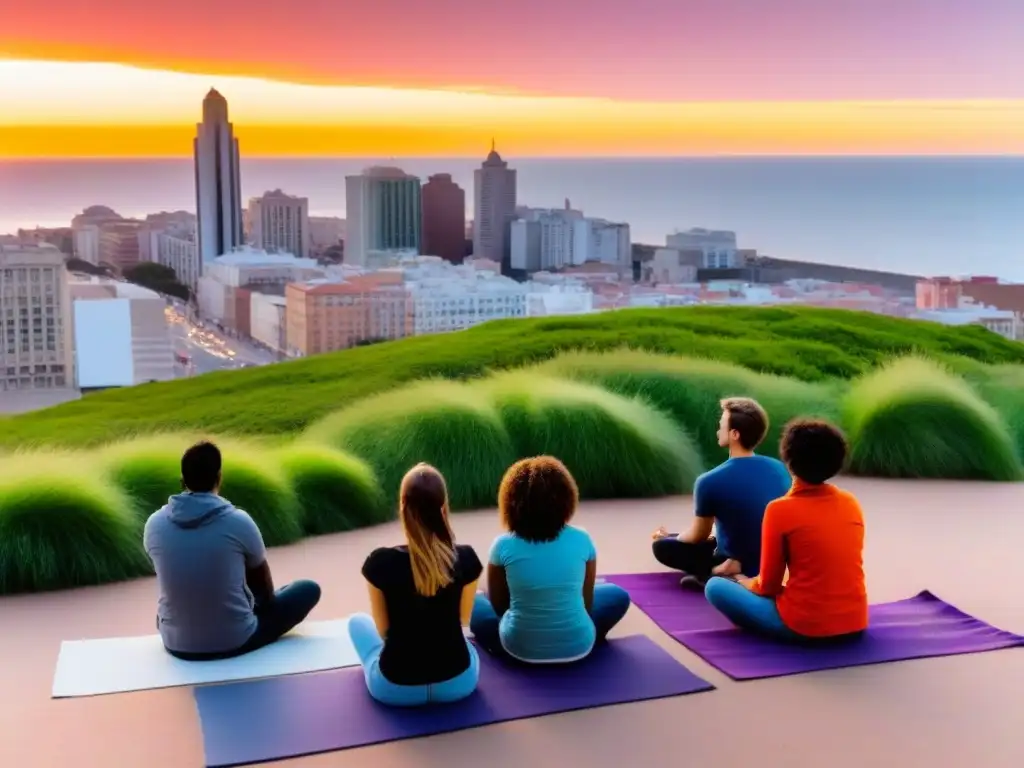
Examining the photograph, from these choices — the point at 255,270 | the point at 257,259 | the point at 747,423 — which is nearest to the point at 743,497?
the point at 747,423

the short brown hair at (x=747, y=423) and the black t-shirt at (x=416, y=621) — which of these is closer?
the black t-shirt at (x=416, y=621)

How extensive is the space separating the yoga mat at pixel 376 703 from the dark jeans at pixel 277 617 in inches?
10.4

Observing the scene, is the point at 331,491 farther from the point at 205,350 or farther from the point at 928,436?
the point at 205,350

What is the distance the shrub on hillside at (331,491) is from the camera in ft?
18.3

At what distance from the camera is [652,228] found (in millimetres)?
11359

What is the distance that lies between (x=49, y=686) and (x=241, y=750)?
91cm

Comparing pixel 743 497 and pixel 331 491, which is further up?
pixel 743 497

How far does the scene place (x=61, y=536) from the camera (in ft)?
15.3

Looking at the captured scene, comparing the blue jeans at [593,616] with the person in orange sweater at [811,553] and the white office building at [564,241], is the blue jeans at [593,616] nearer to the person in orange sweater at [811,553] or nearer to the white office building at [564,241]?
the person in orange sweater at [811,553]

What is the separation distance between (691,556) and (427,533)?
168 cm

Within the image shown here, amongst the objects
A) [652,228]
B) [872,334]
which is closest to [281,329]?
[652,228]

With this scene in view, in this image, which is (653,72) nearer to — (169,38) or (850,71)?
(850,71)

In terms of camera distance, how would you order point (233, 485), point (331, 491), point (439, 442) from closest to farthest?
1. point (233, 485)
2. point (331, 491)
3. point (439, 442)

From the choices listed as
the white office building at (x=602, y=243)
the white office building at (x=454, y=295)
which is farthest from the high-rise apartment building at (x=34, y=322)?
the white office building at (x=602, y=243)
